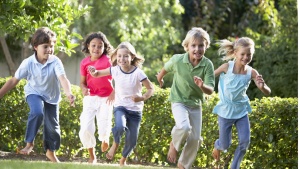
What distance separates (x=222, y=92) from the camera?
1011cm

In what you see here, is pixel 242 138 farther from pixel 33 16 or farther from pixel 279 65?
pixel 279 65

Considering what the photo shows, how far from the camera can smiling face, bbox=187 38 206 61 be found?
959cm

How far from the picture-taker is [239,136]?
9914mm

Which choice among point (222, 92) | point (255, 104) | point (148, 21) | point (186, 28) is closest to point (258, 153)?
point (255, 104)

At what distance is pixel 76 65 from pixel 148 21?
148 inches

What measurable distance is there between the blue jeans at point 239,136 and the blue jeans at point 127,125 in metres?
0.99

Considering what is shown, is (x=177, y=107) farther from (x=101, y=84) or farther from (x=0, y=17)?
(x=0, y=17)

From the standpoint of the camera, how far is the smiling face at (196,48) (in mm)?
9586

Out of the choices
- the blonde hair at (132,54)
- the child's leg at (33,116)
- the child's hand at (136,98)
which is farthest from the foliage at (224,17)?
the child's leg at (33,116)

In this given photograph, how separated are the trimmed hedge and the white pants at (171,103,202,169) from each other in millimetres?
2007

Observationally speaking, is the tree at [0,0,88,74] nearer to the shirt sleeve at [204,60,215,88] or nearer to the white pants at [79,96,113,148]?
the white pants at [79,96,113,148]

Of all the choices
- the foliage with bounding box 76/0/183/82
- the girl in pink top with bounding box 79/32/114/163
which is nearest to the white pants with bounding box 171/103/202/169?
the girl in pink top with bounding box 79/32/114/163

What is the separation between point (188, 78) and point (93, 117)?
1.84m

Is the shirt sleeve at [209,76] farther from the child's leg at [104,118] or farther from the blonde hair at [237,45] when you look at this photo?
the child's leg at [104,118]
